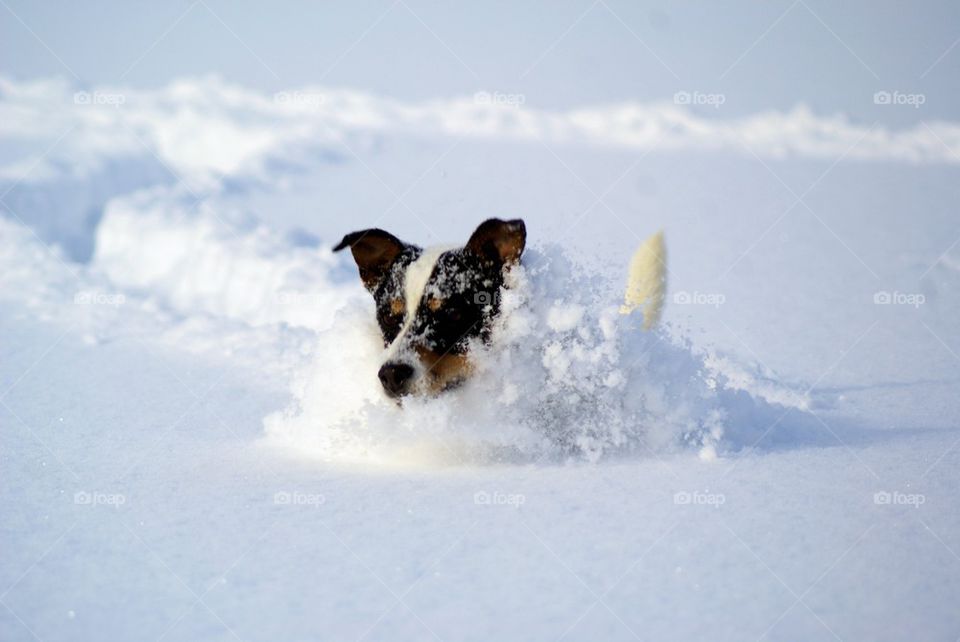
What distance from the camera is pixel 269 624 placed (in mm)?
1985

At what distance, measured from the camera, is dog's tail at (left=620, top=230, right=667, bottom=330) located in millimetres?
4160

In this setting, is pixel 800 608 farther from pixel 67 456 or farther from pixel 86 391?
pixel 86 391

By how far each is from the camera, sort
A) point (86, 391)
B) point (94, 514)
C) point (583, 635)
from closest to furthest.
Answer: point (583, 635) → point (94, 514) → point (86, 391)

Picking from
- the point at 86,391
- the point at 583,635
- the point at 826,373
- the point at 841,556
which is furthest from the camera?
the point at 826,373

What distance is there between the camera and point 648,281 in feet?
14.1

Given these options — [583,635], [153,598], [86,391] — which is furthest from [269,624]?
[86,391]

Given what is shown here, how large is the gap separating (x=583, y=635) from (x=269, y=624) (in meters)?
0.79

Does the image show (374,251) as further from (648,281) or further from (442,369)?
(648,281)

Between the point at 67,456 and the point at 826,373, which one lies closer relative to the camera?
the point at 67,456

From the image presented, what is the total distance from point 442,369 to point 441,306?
292 mm

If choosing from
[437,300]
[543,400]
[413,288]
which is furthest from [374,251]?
[543,400]

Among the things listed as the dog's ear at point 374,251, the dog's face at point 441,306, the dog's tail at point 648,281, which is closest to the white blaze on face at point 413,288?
the dog's face at point 441,306

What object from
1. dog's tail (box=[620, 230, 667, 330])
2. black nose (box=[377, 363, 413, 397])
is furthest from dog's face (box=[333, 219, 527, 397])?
dog's tail (box=[620, 230, 667, 330])

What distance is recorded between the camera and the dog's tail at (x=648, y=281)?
416 cm
